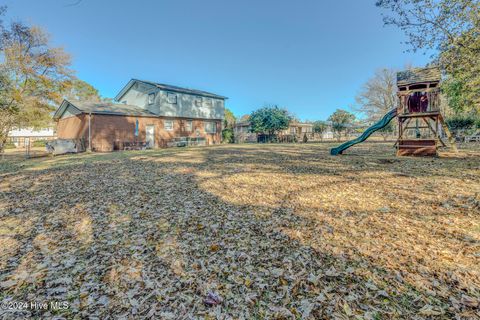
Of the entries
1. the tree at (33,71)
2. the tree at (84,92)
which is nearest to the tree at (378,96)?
the tree at (33,71)

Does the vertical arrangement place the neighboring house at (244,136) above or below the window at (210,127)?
below

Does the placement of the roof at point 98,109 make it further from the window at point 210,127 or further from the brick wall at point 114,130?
the window at point 210,127

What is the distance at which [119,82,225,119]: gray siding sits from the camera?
24.3 m

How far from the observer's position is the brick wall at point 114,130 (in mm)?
20125

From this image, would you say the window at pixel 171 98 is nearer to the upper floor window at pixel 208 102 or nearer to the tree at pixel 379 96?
the upper floor window at pixel 208 102

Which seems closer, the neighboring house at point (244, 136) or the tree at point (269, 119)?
the tree at point (269, 119)

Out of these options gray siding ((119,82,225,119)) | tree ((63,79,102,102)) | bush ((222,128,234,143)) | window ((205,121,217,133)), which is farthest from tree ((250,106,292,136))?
tree ((63,79,102,102))

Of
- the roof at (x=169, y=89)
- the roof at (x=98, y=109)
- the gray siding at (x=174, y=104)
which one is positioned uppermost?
the roof at (x=169, y=89)

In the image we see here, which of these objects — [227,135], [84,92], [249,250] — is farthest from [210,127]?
[84,92]

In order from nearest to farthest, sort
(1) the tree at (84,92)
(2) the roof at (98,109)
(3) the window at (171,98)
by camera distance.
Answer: (2) the roof at (98,109)
(3) the window at (171,98)
(1) the tree at (84,92)

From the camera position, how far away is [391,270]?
299cm

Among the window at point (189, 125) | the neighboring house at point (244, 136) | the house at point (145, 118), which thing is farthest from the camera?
the neighboring house at point (244, 136)

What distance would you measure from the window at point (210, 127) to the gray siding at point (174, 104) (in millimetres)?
726

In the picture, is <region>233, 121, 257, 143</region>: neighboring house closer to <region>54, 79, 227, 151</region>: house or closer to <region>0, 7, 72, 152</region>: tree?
<region>54, 79, 227, 151</region>: house
